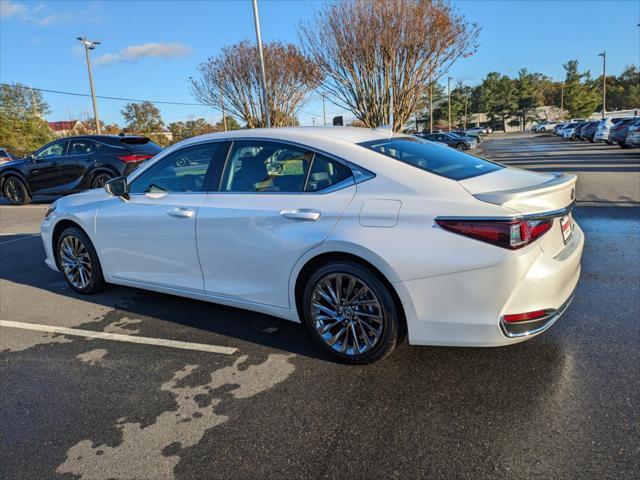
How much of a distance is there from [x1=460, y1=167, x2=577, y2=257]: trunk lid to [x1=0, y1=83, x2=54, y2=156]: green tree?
45447mm

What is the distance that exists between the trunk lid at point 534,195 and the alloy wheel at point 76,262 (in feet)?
12.4

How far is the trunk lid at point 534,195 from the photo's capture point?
8.75 feet

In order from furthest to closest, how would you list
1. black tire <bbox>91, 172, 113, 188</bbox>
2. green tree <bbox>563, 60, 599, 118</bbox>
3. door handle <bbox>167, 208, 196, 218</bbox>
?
green tree <bbox>563, 60, 599, 118</bbox>, black tire <bbox>91, 172, 113, 188</bbox>, door handle <bbox>167, 208, 196, 218</bbox>

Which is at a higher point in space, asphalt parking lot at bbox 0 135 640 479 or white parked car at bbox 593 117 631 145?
white parked car at bbox 593 117 631 145

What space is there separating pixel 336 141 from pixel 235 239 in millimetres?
1014

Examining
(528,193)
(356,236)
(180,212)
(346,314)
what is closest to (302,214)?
(356,236)

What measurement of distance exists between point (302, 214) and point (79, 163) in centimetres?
1021

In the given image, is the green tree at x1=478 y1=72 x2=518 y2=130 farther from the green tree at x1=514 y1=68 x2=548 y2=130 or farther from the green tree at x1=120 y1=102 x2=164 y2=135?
the green tree at x1=120 y1=102 x2=164 y2=135

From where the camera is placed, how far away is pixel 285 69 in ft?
97.0

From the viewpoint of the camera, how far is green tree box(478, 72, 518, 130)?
9619 centimetres

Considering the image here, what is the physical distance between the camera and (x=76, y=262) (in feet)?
15.9

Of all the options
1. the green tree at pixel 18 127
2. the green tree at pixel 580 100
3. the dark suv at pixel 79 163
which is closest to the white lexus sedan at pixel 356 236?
the dark suv at pixel 79 163

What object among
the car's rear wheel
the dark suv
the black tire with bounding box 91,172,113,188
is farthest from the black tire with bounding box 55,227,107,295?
the car's rear wheel

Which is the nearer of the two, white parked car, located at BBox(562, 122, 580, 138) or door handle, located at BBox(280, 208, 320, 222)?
door handle, located at BBox(280, 208, 320, 222)
